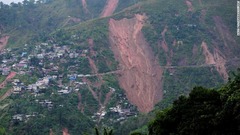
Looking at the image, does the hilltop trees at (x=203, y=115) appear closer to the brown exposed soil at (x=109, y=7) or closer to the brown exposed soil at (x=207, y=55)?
the brown exposed soil at (x=207, y=55)

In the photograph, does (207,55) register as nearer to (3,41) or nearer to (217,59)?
(217,59)

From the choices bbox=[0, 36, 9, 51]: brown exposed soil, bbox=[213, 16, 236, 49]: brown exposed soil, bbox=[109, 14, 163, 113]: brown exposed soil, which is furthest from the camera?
bbox=[0, 36, 9, 51]: brown exposed soil

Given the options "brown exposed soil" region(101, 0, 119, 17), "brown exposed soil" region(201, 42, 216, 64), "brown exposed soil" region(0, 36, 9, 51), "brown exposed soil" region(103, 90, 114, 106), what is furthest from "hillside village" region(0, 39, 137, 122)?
"brown exposed soil" region(101, 0, 119, 17)

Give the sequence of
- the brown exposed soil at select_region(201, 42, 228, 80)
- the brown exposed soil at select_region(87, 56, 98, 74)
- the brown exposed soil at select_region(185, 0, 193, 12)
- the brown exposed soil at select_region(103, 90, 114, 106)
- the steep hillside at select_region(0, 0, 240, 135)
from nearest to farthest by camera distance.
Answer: the steep hillside at select_region(0, 0, 240, 135) < the brown exposed soil at select_region(103, 90, 114, 106) < the brown exposed soil at select_region(87, 56, 98, 74) < the brown exposed soil at select_region(201, 42, 228, 80) < the brown exposed soil at select_region(185, 0, 193, 12)

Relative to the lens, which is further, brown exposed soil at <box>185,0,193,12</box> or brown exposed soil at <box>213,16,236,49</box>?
brown exposed soil at <box>185,0,193,12</box>

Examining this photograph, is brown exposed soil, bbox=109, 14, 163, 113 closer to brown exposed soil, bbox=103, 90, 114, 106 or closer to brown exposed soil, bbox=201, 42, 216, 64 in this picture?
→ brown exposed soil, bbox=103, 90, 114, 106

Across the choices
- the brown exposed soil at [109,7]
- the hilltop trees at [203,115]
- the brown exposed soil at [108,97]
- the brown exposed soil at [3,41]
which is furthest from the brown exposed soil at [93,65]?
the hilltop trees at [203,115]

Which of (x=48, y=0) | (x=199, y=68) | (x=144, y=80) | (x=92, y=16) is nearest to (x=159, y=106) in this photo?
(x=144, y=80)

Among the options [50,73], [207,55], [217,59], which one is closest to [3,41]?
[50,73]
